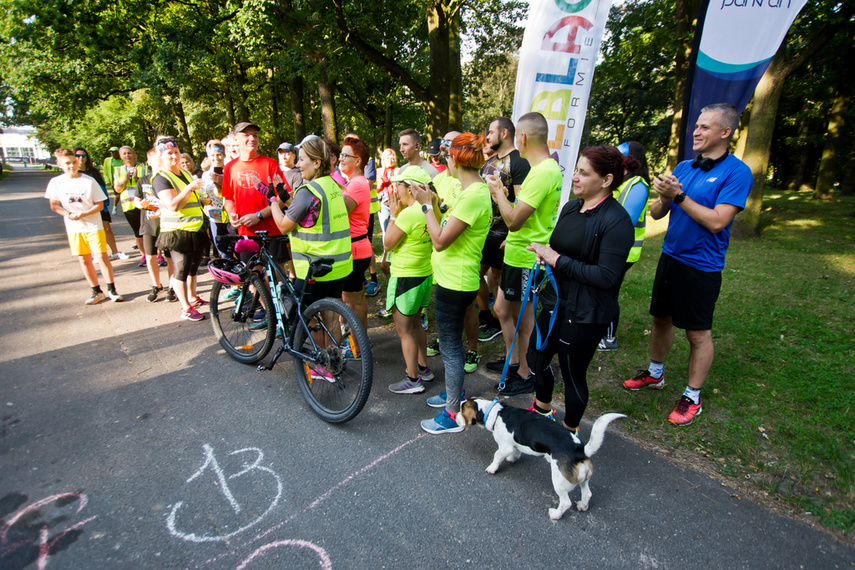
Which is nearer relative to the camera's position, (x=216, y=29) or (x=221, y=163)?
(x=221, y=163)

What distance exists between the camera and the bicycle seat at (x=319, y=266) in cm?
347

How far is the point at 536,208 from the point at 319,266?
1.72 metres

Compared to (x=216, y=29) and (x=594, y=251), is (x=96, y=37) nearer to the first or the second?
(x=216, y=29)

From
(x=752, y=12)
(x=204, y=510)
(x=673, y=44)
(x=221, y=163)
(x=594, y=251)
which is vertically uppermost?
(x=673, y=44)

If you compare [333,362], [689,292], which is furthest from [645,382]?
[333,362]

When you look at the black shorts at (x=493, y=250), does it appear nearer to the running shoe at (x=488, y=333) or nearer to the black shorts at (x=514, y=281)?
the black shorts at (x=514, y=281)

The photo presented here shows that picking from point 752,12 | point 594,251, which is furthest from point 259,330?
point 752,12

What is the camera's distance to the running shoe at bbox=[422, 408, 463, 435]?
10.5 feet

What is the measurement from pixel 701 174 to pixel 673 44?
34.4ft

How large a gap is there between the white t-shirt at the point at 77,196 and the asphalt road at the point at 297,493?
2283 millimetres

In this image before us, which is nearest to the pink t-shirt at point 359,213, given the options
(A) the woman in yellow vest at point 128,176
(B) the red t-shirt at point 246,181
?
(B) the red t-shirt at point 246,181

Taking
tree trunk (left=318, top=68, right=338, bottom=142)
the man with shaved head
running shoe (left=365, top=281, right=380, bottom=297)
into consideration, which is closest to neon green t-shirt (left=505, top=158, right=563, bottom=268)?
the man with shaved head

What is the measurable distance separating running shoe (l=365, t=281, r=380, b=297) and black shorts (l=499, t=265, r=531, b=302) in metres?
2.97

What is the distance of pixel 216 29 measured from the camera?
11492mm
